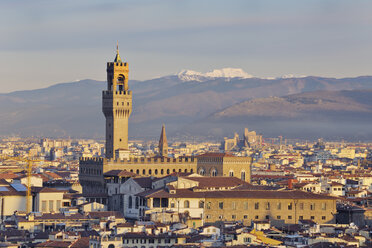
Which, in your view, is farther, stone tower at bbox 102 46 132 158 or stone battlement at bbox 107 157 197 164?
stone tower at bbox 102 46 132 158

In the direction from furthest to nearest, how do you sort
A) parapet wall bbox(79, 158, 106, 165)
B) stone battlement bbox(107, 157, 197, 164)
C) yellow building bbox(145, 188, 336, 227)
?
stone battlement bbox(107, 157, 197, 164) < parapet wall bbox(79, 158, 106, 165) < yellow building bbox(145, 188, 336, 227)

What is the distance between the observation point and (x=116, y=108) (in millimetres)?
118438

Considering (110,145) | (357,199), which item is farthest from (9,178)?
(357,199)

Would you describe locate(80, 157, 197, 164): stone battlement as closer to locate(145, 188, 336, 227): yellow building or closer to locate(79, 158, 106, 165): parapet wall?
locate(79, 158, 106, 165): parapet wall

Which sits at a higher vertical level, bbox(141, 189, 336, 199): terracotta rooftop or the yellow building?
bbox(141, 189, 336, 199): terracotta rooftop

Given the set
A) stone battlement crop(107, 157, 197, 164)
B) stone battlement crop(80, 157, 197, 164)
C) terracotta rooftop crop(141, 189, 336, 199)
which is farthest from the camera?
stone battlement crop(107, 157, 197, 164)

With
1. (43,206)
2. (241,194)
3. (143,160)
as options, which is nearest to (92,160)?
(143,160)

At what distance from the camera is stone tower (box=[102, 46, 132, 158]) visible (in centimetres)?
11669

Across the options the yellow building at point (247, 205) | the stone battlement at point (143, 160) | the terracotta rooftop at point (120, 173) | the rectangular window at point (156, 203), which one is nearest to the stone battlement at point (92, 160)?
the stone battlement at point (143, 160)

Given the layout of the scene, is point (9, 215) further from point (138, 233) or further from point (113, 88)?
point (113, 88)

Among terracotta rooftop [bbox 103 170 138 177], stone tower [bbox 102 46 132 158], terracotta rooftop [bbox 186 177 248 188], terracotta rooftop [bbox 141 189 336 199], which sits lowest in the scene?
terracotta rooftop [bbox 141 189 336 199]

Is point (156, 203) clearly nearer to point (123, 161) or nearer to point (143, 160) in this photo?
point (123, 161)

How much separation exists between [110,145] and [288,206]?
31.1 meters

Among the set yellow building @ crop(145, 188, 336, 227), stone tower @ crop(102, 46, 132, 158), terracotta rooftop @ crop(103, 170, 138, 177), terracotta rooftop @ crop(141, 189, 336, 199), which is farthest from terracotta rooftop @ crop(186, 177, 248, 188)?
stone tower @ crop(102, 46, 132, 158)
